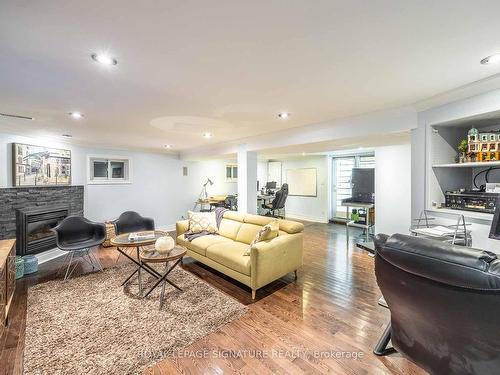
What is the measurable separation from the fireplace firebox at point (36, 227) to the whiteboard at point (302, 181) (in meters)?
6.15

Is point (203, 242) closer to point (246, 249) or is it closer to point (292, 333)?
point (246, 249)

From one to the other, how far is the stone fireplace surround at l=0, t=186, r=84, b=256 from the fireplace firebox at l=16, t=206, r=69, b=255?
0.07 meters

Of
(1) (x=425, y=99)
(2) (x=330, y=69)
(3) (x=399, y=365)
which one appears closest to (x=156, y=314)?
(3) (x=399, y=365)

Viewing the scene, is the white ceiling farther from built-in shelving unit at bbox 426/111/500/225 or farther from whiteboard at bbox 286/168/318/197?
whiteboard at bbox 286/168/318/197

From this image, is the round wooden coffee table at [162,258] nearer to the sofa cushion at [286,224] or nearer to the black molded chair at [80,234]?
the sofa cushion at [286,224]

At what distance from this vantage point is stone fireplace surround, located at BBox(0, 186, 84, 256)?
3.59 metres

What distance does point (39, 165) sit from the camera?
415cm

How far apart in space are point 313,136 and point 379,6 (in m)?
2.50

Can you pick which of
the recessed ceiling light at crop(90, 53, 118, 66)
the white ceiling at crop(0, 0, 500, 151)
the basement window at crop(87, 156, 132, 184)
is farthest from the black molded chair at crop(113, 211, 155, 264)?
the recessed ceiling light at crop(90, 53, 118, 66)

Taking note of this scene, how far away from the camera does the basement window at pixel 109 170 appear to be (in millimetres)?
5387

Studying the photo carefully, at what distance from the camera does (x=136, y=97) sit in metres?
2.39

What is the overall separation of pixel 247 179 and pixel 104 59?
3.37 metres

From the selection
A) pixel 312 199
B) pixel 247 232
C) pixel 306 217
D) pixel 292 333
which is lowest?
pixel 292 333

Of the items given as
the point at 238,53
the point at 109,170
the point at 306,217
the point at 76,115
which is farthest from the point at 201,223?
the point at 306,217
